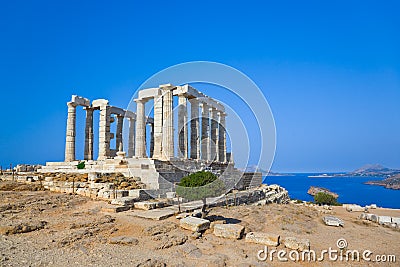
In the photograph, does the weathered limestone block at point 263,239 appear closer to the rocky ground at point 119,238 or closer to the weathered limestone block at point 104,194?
the rocky ground at point 119,238

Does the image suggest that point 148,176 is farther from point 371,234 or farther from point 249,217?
point 371,234

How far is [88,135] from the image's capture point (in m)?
32.4

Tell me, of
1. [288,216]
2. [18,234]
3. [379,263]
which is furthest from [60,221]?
[288,216]

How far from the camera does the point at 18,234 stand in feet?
30.9

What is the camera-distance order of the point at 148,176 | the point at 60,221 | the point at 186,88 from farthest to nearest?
the point at 186,88
the point at 148,176
the point at 60,221

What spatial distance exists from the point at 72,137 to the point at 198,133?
13.3m

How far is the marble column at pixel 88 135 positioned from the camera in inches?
1266

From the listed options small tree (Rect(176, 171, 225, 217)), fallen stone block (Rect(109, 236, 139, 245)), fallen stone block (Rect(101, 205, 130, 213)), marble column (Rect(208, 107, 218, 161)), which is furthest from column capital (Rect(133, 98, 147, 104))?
fallen stone block (Rect(109, 236, 139, 245))

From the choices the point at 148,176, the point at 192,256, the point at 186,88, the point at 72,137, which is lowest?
the point at 192,256

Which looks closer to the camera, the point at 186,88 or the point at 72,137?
the point at 186,88

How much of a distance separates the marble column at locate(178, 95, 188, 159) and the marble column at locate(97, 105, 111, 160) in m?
7.92

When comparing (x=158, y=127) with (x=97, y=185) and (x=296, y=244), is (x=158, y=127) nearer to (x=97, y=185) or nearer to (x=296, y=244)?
(x=97, y=185)

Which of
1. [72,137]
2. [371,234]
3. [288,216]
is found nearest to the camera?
[371,234]

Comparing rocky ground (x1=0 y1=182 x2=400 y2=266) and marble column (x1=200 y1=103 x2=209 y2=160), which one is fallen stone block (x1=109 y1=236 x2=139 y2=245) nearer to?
rocky ground (x1=0 y1=182 x2=400 y2=266)
